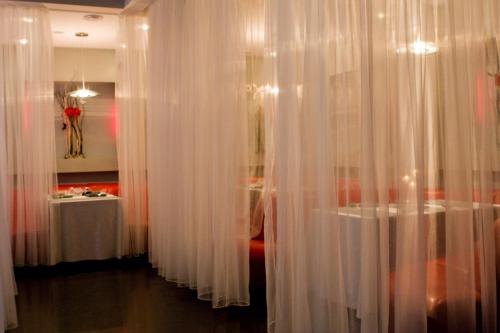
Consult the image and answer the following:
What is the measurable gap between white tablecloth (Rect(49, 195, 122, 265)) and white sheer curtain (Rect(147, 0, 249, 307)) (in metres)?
0.69

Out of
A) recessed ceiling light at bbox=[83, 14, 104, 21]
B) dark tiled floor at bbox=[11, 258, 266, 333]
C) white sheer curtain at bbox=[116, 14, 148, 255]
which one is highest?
recessed ceiling light at bbox=[83, 14, 104, 21]

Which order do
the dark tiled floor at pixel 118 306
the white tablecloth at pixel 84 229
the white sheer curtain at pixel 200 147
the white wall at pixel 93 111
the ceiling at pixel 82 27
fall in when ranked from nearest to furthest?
1. the dark tiled floor at pixel 118 306
2. the white sheer curtain at pixel 200 147
3. the white tablecloth at pixel 84 229
4. the ceiling at pixel 82 27
5. the white wall at pixel 93 111

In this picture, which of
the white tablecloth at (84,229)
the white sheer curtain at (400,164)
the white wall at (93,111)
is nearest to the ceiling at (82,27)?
the white wall at (93,111)

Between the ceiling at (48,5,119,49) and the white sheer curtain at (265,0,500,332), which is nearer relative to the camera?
the white sheer curtain at (265,0,500,332)

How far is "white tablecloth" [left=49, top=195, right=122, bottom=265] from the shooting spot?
586 cm

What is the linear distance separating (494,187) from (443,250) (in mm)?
489

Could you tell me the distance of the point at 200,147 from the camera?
15.0 feet

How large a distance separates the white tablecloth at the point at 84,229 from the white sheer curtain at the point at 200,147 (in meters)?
0.69

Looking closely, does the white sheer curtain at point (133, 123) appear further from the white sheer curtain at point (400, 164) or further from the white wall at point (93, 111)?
the white sheer curtain at point (400, 164)

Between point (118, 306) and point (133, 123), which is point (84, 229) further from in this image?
point (118, 306)

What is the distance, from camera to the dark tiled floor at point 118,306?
3.77 m

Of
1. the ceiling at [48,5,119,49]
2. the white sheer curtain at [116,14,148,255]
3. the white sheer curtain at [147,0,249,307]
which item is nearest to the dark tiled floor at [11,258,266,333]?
the white sheer curtain at [147,0,249,307]

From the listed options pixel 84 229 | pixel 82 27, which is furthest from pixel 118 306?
pixel 82 27

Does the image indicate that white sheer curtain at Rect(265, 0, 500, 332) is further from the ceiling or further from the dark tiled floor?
A: the ceiling
